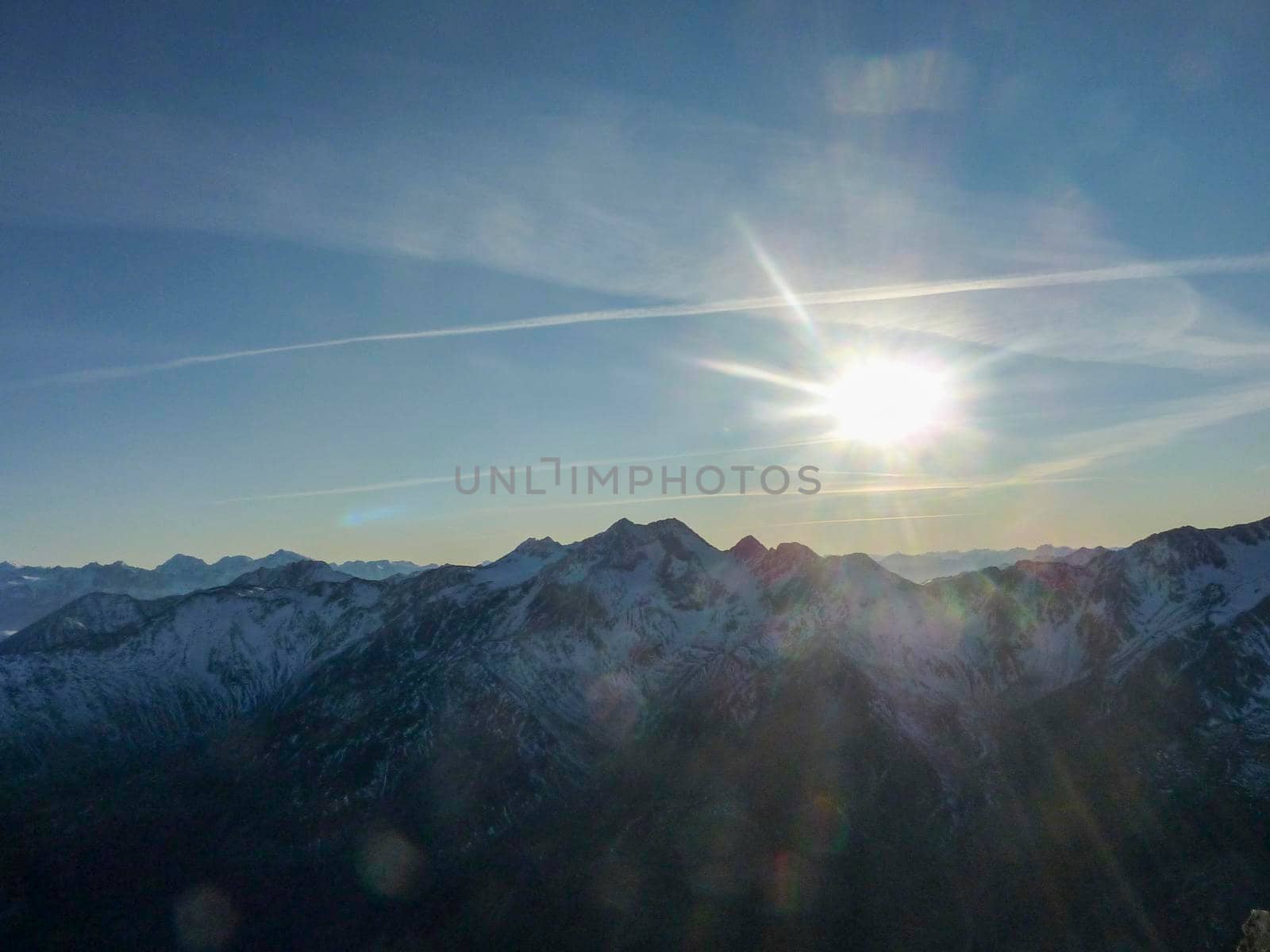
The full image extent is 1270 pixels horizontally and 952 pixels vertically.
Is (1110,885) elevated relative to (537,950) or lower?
elevated

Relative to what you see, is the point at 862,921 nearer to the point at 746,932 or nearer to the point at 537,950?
the point at 746,932

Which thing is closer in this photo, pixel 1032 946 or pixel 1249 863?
pixel 1032 946

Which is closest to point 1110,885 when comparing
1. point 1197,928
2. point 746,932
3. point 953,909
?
point 1197,928

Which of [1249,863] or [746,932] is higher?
[1249,863]

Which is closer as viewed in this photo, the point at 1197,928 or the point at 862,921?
the point at 1197,928

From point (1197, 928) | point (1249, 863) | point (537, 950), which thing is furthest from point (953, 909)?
point (537, 950)

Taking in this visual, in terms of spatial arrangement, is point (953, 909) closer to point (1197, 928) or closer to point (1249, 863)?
point (1197, 928)
